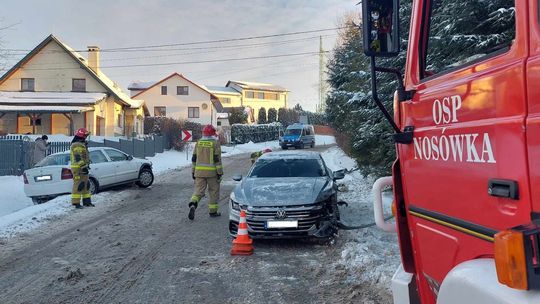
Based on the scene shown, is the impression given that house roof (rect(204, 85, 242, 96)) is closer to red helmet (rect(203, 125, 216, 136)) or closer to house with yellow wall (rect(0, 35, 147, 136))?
house with yellow wall (rect(0, 35, 147, 136))

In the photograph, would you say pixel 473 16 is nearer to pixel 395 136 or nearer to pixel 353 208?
pixel 395 136

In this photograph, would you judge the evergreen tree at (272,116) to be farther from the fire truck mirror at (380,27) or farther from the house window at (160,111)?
the fire truck mirror at (380,27)

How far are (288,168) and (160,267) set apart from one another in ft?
12.2

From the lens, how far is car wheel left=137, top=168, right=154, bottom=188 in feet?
55.1

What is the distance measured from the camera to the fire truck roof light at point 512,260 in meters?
1.61

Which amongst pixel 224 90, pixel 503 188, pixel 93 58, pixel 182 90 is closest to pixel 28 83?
pixel 93 58

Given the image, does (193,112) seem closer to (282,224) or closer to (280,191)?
(280,191)

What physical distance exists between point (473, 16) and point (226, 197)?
10644 millimetres

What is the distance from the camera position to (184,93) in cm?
6781

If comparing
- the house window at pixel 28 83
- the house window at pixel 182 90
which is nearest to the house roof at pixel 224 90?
the house window at pixel 182 90

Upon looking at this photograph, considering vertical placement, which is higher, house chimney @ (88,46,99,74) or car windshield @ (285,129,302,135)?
house chimney @ (88,46,99,74)

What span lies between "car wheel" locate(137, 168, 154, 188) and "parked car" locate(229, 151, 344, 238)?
324 inches

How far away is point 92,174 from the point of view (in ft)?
48.2

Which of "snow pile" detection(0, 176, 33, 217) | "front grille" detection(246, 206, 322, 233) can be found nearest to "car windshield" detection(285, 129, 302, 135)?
"snow pile" detection(0, 176, 33, 217)
